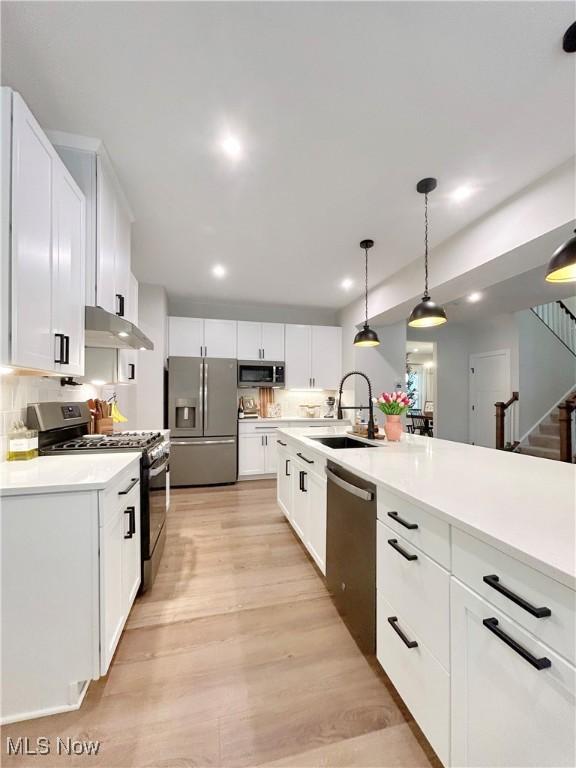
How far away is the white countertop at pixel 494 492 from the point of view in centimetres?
73

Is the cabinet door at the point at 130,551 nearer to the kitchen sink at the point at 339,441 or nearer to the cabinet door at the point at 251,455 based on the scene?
the kitchen sink at the point at 339,441

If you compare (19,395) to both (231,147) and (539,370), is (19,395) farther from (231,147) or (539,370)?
(539,370)

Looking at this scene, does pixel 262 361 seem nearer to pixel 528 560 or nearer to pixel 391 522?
pixel 391 522

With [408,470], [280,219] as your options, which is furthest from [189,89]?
[408,470]

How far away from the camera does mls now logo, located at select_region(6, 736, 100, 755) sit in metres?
1.12

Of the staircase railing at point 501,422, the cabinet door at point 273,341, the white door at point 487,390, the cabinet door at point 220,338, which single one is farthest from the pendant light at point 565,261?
the white door at point 487,390

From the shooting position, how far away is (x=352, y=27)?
122 cm

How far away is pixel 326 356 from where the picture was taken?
521 centimetres

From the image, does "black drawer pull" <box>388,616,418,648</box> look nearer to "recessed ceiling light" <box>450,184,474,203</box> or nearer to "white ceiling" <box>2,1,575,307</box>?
"white ceiling" <box>2,1,575,307</box>

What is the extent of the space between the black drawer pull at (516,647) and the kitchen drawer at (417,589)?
6.7 inches

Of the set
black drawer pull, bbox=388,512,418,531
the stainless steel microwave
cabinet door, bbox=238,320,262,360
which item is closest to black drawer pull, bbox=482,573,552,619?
black drawer pull, bbox=388,512,418,531

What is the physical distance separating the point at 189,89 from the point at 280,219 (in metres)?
1.21

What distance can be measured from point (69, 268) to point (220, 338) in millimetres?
3116

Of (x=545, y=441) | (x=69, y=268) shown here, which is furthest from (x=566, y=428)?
(x=69, y=268)
